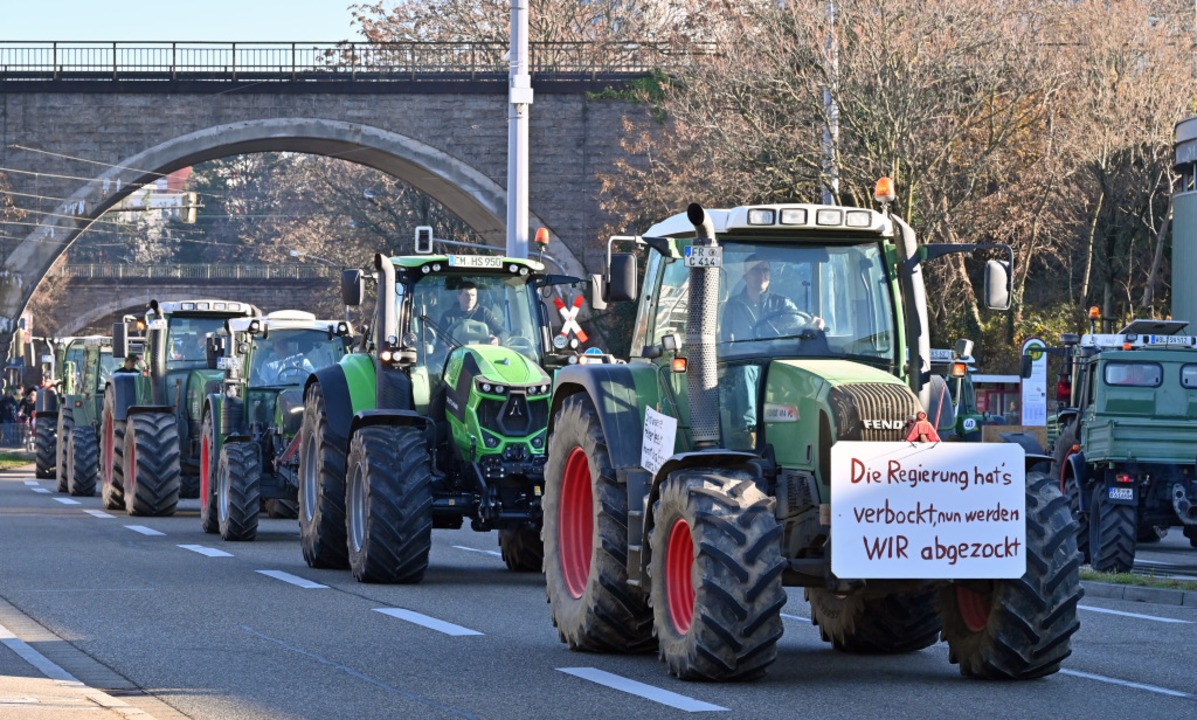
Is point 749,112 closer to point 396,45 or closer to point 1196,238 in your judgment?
point 1196,238

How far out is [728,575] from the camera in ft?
29.9

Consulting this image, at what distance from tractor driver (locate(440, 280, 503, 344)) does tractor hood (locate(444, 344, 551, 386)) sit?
1.58 feet

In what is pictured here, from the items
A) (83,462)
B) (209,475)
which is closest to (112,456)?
(83,462)

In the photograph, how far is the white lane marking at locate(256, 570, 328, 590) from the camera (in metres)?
15.2

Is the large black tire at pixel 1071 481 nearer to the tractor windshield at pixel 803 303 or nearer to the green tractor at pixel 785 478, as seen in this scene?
the green tractor at pixel 785 478

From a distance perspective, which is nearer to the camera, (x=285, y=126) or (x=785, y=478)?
(x=785, y=478)

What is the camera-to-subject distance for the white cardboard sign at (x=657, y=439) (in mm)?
10195

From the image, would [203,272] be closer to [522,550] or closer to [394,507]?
[522,550]

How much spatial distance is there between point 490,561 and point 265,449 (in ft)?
13.1

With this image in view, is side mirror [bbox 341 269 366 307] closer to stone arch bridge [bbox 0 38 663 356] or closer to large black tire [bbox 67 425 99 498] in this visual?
large black tire [bbox 67 425 99 498]

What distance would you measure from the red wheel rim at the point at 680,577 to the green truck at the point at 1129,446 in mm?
10174

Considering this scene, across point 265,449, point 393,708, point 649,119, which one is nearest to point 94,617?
point 393,708

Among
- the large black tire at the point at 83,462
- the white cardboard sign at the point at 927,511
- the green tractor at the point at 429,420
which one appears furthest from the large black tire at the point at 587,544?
the large black tire at the point at 83,462

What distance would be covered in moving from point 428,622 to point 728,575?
385 centimetres
